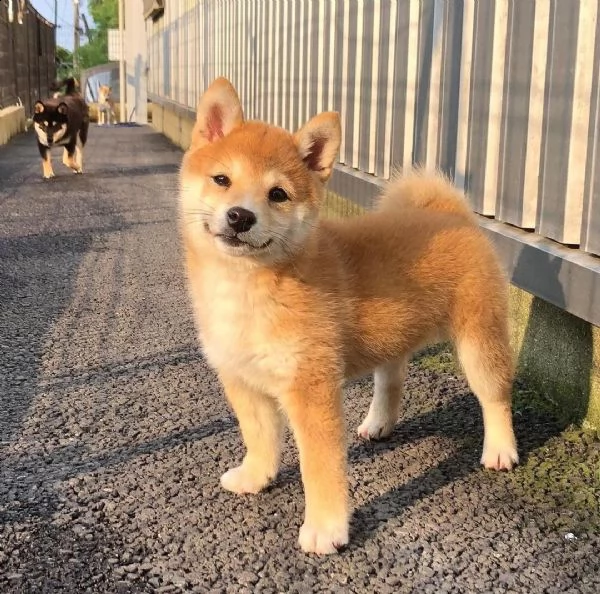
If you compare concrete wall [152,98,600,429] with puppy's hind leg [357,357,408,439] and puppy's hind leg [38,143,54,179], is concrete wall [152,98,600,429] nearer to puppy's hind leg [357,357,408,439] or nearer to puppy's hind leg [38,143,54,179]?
puppy's hind leg [357,357,408,439]

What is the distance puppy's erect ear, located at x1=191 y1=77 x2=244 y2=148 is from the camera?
2711mm

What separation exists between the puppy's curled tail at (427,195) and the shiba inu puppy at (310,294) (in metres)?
0.14

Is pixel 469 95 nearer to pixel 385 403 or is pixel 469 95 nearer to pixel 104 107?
pixel 385 403

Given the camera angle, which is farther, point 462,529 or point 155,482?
point 155,482

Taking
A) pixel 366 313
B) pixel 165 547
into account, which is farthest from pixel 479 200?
pixel 165 547

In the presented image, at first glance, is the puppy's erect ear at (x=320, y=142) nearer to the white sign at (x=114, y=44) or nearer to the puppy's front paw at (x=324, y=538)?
the puppy's front paw at (x=324, y=538)

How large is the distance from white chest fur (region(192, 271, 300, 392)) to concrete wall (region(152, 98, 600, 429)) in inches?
57.1

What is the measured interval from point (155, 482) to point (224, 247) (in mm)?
984

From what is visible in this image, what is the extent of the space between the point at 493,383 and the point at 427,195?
834 millimetres

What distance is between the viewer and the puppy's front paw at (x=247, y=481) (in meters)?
2.86

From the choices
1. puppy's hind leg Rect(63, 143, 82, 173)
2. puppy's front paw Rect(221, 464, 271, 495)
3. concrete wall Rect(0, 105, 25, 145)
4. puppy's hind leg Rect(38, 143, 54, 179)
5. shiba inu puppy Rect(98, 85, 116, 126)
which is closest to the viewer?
puppy's front paw Rect(221, 464, 271, 495)

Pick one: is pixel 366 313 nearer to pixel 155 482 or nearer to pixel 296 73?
pixel 155 482

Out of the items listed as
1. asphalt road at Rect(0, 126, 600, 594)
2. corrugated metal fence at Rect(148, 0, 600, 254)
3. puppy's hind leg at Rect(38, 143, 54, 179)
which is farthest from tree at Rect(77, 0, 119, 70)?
asphalt road at Rect(0, 126, 600, 594)

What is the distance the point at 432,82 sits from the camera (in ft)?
15.4
